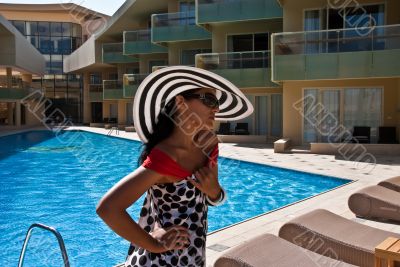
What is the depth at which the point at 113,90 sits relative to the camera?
119ft

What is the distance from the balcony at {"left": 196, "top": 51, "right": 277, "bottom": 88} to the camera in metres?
21.8

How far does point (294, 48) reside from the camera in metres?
17.6

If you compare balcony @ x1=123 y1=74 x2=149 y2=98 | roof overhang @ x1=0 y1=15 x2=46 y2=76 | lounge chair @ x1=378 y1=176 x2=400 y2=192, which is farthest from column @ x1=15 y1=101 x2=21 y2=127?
lounge chair @ x1=378 y1=176 x2=400 y2=192

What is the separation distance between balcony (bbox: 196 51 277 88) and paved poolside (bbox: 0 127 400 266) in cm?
334

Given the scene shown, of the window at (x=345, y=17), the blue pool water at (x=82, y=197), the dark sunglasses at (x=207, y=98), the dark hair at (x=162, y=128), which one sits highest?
the window at (x=345, y=17)

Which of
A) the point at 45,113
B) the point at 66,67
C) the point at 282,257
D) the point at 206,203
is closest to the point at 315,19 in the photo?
the point at 282,257

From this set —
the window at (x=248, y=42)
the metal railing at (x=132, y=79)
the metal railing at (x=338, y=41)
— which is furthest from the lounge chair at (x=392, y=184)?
the metal railing at (x=132, y=79)

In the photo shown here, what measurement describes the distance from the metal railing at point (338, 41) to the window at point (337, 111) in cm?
240

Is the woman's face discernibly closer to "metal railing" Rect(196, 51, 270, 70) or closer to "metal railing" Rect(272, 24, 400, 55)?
"metal railing" Rect(272, 24, 400, 55)

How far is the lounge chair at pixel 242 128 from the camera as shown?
916 inches

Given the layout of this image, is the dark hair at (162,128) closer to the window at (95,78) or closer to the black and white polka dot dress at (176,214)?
the black and white polka dot dress at (176,214)

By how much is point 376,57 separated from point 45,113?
1776 inches

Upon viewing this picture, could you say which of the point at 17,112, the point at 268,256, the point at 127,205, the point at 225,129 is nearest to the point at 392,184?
the point at 268,256

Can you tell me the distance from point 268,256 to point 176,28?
2605 centimetres
